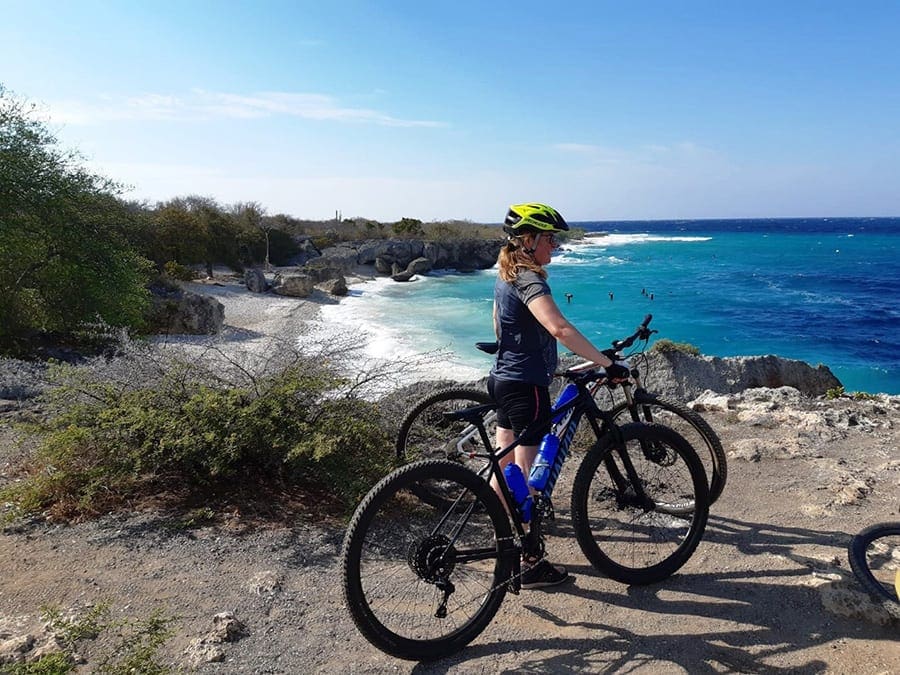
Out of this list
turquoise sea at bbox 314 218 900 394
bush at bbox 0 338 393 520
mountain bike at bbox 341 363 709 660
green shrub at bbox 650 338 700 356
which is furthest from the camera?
turquoise sea at bbox 314 218 900 394

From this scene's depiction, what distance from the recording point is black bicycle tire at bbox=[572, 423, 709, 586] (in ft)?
11.3

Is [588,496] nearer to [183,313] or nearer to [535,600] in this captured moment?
[535,600]

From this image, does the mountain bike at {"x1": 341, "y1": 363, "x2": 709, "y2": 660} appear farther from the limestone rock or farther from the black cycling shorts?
the limestone rock

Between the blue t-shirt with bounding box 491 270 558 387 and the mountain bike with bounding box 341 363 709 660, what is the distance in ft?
0.97

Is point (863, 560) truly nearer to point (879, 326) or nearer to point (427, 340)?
point (427, 340)

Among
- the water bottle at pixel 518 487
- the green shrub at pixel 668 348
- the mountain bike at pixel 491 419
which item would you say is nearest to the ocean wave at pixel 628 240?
the green shrub at pixel 668 348

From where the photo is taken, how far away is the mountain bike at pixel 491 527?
2.92m

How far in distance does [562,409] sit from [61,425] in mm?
4270

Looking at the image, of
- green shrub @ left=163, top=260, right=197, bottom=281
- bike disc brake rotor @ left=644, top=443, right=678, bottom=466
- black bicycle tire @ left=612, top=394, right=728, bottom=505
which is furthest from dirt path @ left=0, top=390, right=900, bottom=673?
green shrub @ left=163, top=260, right=197, bottom=281

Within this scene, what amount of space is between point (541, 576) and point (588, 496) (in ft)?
1.95

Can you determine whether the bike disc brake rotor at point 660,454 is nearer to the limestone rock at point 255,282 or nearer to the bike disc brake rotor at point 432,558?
the bike disc brake rotor at point 432,558

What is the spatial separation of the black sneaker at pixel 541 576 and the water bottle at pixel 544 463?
0.53 meters

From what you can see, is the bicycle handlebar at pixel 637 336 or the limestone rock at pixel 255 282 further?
the limestone rock at pixel 255 282

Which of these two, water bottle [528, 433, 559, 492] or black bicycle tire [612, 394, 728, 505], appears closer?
water bottle [528, 433, 559, 492]
